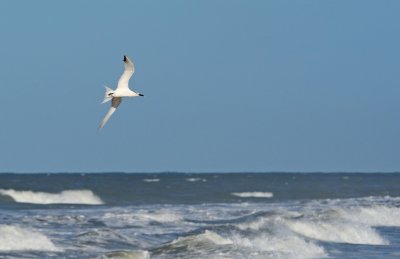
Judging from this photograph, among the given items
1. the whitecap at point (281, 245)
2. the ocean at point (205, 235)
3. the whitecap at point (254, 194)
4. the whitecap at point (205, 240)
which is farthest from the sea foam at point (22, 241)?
the whitecap at point (254, 194)

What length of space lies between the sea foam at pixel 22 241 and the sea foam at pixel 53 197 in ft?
91.7

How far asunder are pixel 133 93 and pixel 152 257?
3087 mm

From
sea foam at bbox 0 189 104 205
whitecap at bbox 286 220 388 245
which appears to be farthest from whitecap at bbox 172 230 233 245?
sea foam at bbox 0 189 104 205

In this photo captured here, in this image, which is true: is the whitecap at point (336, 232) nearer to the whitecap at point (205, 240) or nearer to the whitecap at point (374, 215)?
the whitecap at point (205, 240)

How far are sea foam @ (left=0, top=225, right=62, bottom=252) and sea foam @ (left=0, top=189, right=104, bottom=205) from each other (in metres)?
28.0

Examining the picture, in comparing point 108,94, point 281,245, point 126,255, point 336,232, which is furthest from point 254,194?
point 108,94

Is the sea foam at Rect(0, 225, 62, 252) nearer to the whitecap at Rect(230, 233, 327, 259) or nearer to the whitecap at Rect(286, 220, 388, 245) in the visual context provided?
the whitecap at Rect(230, 233, 327, 259)

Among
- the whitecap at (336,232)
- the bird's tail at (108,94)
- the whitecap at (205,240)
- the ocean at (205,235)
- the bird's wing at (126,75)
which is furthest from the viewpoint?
the whitecap at (336,232)

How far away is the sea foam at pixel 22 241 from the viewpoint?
20172 mm

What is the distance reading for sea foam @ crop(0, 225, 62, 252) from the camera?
2017cm

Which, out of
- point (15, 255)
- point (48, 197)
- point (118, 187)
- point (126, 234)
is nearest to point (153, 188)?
point (118, 187)

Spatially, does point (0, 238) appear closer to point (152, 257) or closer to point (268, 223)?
point (152, 257)

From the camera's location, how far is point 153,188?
58219 mm

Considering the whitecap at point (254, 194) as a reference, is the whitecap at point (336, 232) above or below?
below
